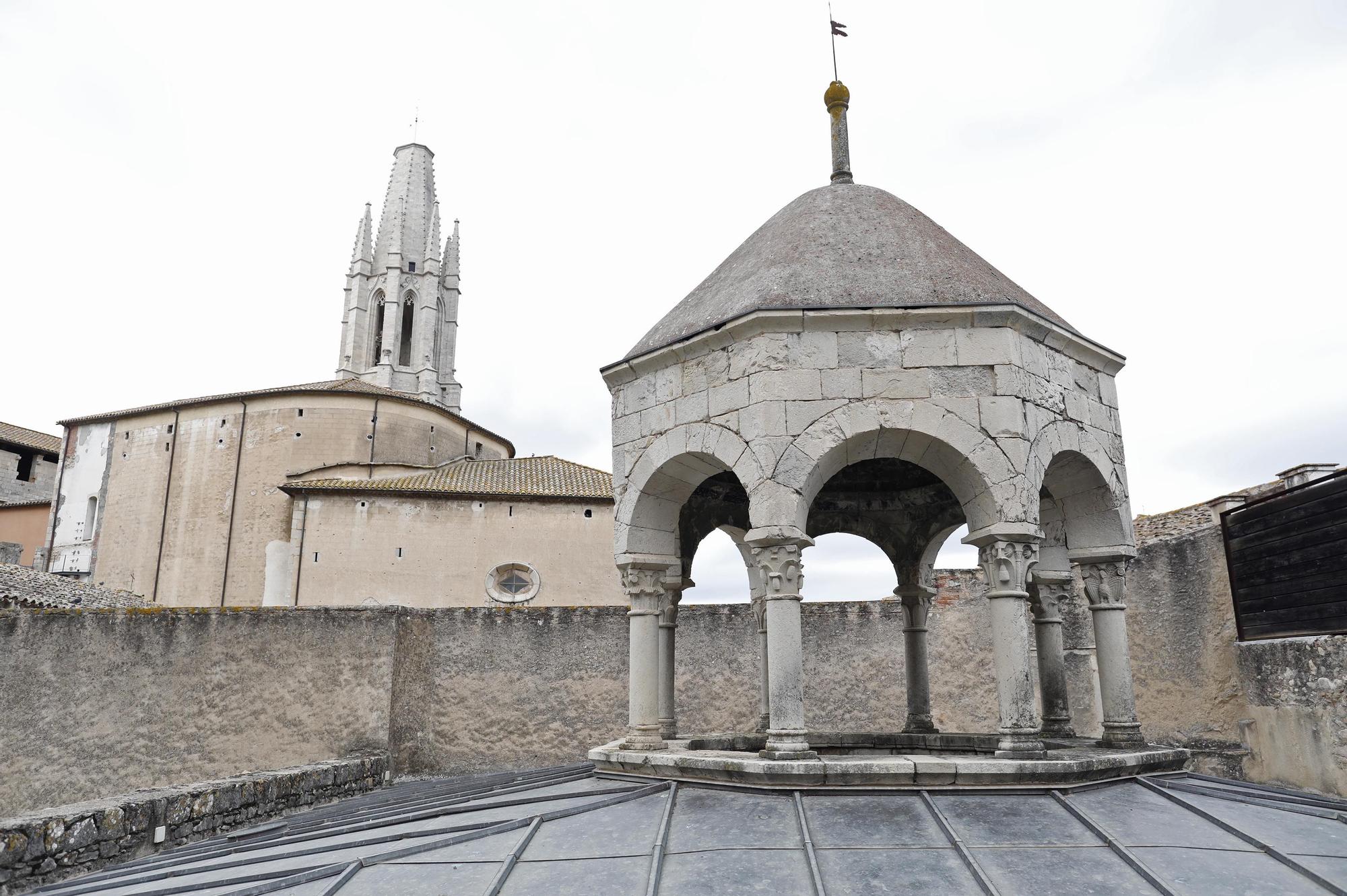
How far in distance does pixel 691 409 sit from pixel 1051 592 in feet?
11.0

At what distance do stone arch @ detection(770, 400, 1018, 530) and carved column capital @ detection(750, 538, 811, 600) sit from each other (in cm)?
13

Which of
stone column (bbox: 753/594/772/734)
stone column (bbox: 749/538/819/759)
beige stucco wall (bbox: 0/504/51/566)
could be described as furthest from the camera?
beige stucco wall (bbox: 0/504/51/566)

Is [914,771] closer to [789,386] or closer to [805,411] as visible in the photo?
[805,411]

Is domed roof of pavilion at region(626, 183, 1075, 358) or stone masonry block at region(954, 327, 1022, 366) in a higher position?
domed roof of pavilion at region(626, 183, 1075, 358)

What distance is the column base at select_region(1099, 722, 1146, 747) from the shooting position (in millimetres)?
6090

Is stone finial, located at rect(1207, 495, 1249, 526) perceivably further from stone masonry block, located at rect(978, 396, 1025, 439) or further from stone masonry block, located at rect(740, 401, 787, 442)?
stone masonry block, located at rect(740, 401, 787, 442)

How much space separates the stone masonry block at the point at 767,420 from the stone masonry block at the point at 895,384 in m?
0.54

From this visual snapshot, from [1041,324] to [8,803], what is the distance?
1598 centimetres

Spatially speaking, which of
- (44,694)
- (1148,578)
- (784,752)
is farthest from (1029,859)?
(44,694)

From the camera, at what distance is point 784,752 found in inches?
205

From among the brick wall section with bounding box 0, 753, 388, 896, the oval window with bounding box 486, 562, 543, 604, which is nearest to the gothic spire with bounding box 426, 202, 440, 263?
the oval window with bounding box 486, 562, 543, 604

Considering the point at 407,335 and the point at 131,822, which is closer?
the point at 131,822

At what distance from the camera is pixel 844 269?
6293 mm

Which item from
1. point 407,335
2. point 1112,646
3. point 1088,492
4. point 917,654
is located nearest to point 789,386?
point 1088,492
